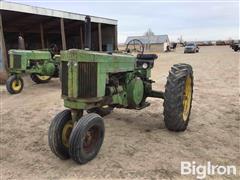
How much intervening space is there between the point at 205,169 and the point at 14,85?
7043 mm

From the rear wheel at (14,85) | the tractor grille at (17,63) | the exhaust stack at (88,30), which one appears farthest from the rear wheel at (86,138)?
the tractor grille at (17,63)

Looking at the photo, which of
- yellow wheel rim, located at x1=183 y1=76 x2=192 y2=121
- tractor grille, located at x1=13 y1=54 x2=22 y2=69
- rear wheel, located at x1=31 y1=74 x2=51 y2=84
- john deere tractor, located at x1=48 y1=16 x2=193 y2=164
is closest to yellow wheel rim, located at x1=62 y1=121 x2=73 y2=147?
john deere tractor, located at x1=48 y1=16 x2=193 y2=164

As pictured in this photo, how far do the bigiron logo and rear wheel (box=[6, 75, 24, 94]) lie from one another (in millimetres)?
6656

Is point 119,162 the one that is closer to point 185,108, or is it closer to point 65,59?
point 65,59

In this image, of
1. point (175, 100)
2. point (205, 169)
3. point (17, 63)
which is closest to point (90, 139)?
point (205, 169)

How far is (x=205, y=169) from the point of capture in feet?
11.4

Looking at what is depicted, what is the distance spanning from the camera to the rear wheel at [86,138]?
3.30 metres

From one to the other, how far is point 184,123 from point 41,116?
2.91m

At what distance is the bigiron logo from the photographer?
337 centimetres

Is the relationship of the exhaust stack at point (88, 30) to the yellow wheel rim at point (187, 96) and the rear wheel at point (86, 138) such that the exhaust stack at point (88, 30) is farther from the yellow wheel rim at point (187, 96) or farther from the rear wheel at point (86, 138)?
the yellow wheel rim at point (187, 96)

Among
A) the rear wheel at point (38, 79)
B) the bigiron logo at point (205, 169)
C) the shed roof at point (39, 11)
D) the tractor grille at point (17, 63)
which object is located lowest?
the bigiron logo at point (205, 169)

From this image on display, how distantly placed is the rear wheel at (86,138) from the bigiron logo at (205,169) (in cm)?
112

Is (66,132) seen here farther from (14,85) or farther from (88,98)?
(14,85)

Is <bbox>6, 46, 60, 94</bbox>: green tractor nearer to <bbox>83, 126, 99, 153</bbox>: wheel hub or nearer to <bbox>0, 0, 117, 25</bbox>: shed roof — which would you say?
<bbox>0, 0, 117, 25</bbox>: shed roof
